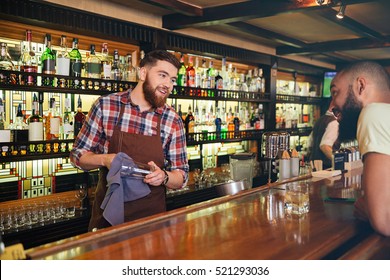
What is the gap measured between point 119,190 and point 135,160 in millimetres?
291

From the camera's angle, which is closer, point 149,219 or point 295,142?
A: point 149,219

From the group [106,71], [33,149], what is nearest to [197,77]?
[106,71]

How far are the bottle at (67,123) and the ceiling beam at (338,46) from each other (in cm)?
324

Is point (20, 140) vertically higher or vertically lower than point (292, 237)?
higher

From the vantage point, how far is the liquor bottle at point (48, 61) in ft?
9.48

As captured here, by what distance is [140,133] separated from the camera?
2.35 meters

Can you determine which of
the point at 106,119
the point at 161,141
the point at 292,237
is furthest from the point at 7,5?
the point at 292,237

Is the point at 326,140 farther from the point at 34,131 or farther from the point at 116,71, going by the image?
the point at 34,131

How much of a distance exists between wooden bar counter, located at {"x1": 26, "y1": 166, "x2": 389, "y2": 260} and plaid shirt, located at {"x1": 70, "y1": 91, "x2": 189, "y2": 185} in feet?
1.71

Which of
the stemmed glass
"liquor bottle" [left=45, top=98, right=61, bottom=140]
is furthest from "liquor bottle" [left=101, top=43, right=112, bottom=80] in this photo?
the stemmed glass
